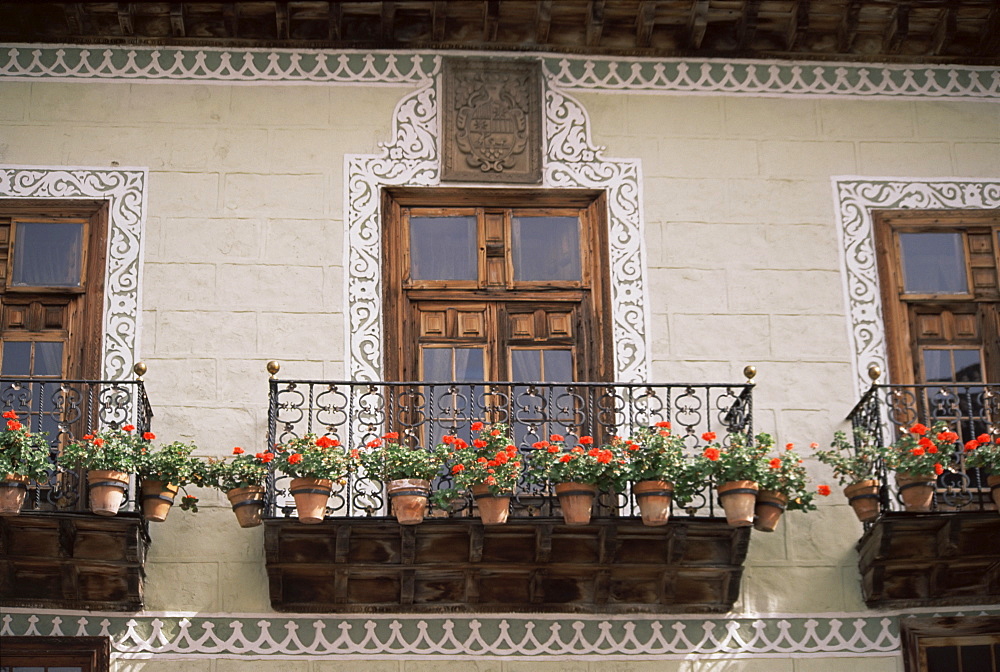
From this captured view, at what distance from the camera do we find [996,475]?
1084 cm

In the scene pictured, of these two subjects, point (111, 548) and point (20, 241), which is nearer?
point (111, 548)

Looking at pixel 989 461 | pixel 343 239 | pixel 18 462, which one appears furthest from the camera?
pixel 343 239

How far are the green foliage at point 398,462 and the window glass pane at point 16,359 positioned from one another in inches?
97.9

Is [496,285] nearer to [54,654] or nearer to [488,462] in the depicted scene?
[488,462]

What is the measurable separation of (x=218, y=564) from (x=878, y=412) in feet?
14.2

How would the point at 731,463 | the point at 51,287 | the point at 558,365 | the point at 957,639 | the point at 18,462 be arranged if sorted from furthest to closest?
the point at 558,365, the point at 51,287, the point at 957,639, the point at 731,463, the point at 18,462

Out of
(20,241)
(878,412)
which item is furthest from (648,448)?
(20,241)

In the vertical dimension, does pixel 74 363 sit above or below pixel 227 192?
below

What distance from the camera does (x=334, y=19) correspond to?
12445 mm

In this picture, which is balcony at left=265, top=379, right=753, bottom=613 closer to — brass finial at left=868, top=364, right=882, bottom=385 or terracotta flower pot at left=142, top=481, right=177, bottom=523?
terracotta flower pot at left=142, top=481, right=177, bottom=523

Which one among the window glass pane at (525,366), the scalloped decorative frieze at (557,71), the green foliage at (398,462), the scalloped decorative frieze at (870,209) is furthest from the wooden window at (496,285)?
the scalloped decorative frieze at (870,209)

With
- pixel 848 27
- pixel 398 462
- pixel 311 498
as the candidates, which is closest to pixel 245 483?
pixel 311 498

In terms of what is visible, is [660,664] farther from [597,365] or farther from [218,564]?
[218,564]

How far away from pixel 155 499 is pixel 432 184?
2.99m
